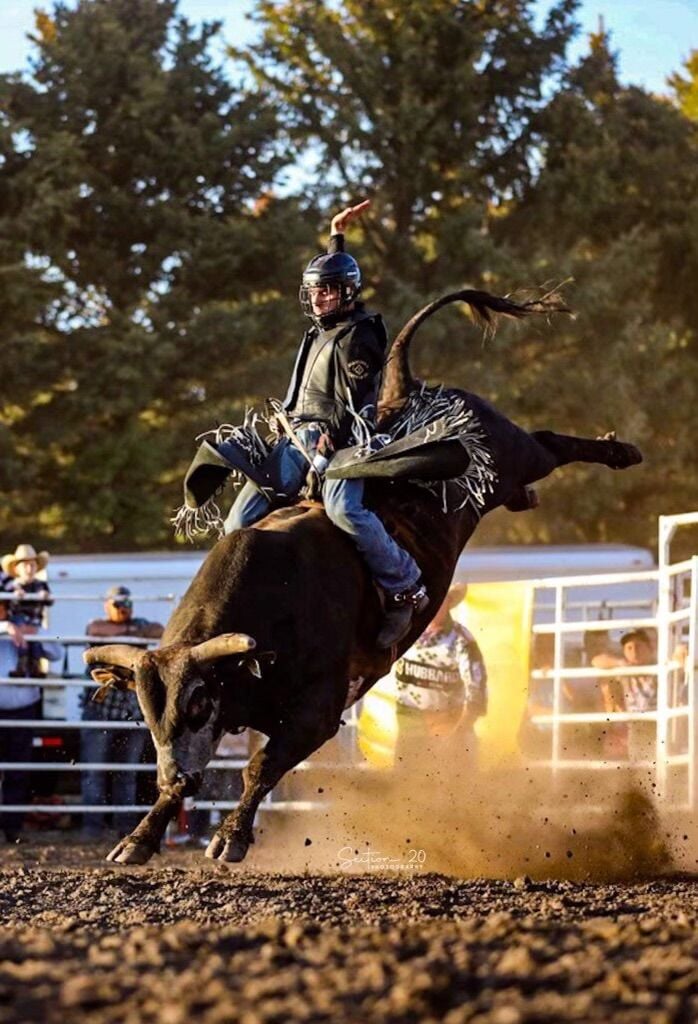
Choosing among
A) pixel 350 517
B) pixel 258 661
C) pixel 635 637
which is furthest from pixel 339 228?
pixel 635 637

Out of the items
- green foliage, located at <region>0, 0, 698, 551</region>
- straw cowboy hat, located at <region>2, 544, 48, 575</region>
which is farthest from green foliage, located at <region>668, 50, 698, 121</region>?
straw cowboy hat, located at <region>2, 544, 48, 575</region>

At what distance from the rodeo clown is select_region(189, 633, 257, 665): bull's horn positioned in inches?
50.3

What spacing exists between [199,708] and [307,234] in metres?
18.2

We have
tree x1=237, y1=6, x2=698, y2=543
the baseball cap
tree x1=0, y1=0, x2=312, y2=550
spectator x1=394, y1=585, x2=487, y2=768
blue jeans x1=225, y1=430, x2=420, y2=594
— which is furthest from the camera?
tree x1=237, y1=6, x2=698, y2=543

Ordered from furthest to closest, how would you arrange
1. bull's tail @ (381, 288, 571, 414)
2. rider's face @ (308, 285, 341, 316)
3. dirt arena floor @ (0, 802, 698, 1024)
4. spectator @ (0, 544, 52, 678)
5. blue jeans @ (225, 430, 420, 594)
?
spectator @ (0, 544, 52, 678) < bull's tail @ (381, 288, 571, 414) < rider's face @ (308, 285, 341, 316) < blue jeans @ (225, 430, 420, 594) < dirt arena floor @ (0, 802, 698, 1024)

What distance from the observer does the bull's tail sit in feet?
29.3

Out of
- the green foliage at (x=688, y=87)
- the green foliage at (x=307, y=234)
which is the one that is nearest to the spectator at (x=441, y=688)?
the green foliage at (x=307, y=234)

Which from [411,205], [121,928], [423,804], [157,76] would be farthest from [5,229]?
[121,928]

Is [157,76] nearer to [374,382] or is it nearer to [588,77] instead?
[588,77]

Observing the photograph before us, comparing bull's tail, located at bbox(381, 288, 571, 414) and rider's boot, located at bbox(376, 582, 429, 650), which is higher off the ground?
bull's tail, located at bbox(381, 288, 571, 414)

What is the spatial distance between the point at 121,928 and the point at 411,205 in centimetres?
2104

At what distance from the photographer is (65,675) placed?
12.6m

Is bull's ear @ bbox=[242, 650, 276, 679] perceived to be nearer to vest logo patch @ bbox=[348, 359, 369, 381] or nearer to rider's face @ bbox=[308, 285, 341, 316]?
vest logo patch @ bbox=[348, 359, 369, 381]

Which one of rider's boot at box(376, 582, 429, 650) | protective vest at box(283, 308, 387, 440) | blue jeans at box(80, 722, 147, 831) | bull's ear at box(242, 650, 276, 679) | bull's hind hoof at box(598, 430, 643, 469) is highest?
protective vest at box(283, 308, 387, 440)
